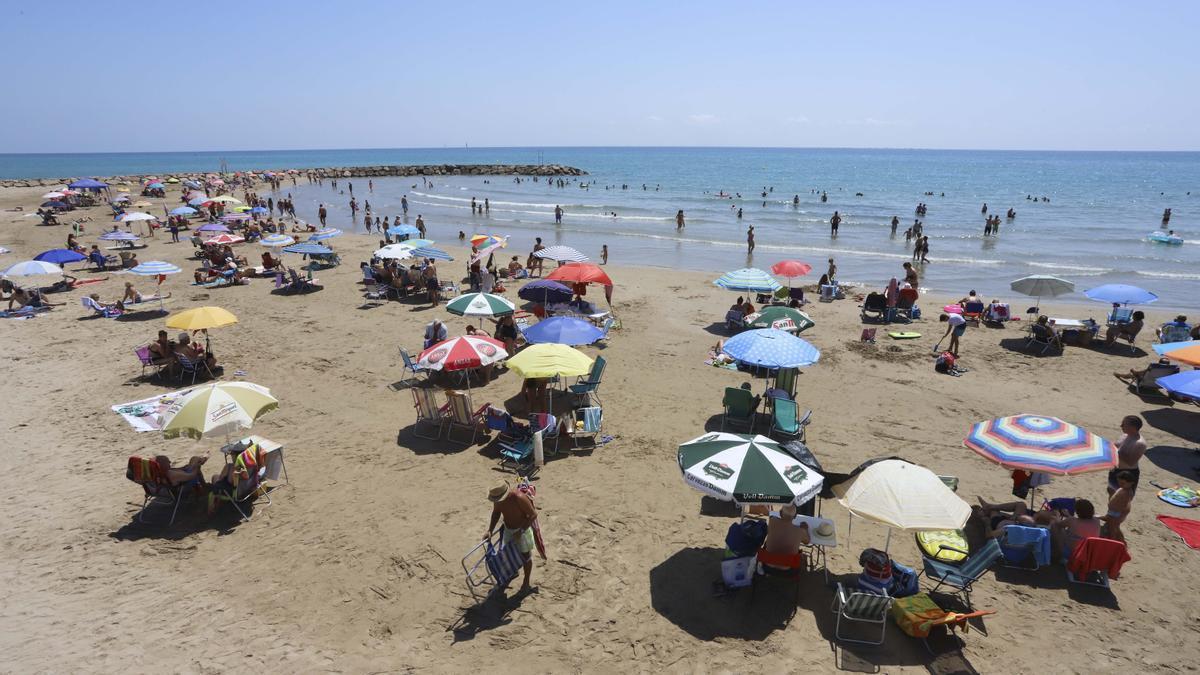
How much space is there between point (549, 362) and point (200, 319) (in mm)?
7603

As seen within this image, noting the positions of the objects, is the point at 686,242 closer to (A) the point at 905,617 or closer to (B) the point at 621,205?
(B) the point at 621,205

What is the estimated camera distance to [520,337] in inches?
565

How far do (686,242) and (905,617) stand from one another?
28898 millimetres

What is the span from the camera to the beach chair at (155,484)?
7434mm

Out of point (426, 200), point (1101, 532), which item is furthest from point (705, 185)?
point (1101, 532)

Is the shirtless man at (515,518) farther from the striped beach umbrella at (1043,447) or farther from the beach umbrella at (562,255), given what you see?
the beach umbrella at (562,255)

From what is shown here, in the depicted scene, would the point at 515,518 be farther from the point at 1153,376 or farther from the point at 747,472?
the point at 1153,376

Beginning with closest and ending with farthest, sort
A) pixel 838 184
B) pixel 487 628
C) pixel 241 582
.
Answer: pixel 487 628, pixel 241 582, pixel 838 184

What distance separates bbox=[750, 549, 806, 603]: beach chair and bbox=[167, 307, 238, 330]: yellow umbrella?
10703 mm

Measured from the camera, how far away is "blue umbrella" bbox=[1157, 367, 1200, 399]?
28.9ft

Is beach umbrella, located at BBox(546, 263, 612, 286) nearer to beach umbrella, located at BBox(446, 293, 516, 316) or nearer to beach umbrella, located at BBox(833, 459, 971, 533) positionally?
beach umbrella, located at BBox(446, 293, 516, 316)

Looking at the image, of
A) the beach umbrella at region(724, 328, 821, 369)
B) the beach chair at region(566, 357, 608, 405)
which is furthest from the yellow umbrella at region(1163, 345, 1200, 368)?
the beach chair at region(566, 357, 608, 405)

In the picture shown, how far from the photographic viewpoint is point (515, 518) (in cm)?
610

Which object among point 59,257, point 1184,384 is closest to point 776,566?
point 1184,384
